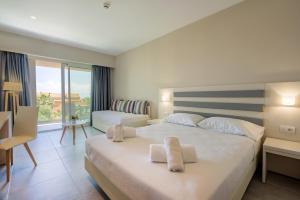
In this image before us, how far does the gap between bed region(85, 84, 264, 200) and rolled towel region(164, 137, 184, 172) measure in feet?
0.17

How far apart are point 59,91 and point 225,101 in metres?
4.82

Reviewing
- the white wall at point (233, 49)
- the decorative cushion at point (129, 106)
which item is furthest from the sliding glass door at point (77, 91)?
the white wall at point (233, 49)

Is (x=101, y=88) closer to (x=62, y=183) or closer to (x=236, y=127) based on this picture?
(x=62, y=183)

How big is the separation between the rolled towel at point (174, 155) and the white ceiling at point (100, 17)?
2.24 meters

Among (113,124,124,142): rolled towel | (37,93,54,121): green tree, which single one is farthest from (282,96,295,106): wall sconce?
(37,93,54,121): green tree

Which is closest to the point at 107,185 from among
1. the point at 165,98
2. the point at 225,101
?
the point at 225,101

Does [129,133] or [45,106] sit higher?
[45,106]

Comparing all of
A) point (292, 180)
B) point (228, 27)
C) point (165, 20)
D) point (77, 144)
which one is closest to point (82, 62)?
point (77, 144)

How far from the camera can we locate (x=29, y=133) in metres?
2.41

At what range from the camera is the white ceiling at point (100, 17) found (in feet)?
7.97

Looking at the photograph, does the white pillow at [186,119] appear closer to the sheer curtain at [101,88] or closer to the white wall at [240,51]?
the white wall at [240,51]

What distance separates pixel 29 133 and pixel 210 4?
3695mm

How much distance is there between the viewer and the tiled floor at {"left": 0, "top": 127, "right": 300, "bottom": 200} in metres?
1.67

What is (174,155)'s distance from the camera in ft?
4.04
